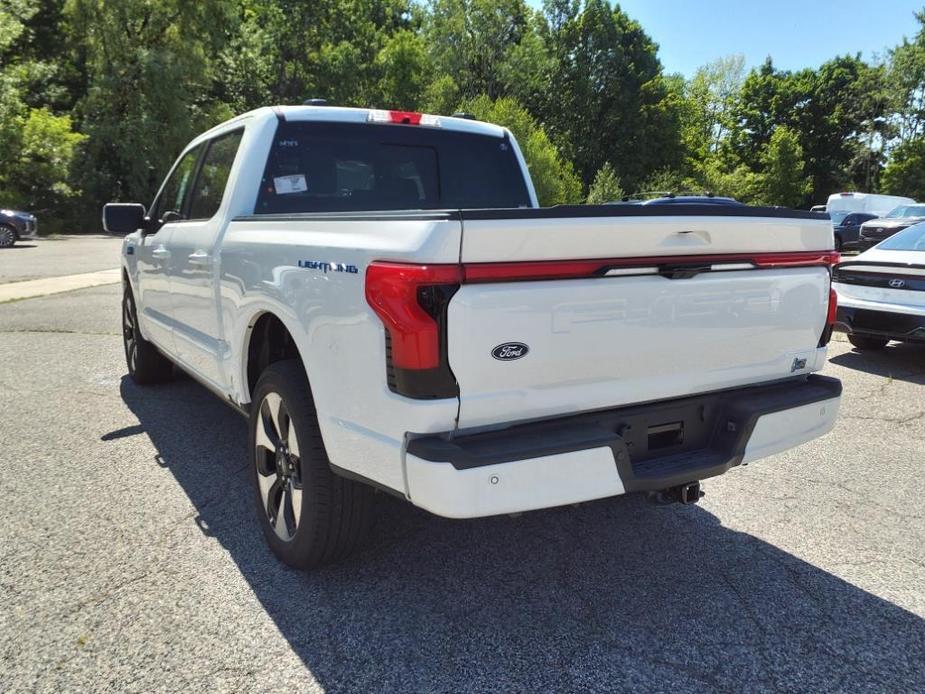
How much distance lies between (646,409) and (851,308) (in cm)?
565

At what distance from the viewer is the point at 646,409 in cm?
264

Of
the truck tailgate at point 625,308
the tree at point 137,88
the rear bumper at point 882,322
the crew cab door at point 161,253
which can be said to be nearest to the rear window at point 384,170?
the crew cab door at point 161,253

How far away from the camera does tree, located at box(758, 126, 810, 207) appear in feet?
162

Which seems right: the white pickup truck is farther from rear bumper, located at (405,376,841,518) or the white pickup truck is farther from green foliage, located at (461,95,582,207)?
green foliage, located at (461,95,582,207)

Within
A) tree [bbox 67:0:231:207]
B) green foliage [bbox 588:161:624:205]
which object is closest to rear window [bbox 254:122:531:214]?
green foliage [bbox 588:161:624:205]

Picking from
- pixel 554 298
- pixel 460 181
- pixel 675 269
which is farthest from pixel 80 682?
pixel 460 181

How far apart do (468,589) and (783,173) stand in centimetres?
5323

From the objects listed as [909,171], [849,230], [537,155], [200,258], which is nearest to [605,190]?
[537,155]

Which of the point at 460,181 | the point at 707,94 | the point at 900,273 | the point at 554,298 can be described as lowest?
the point at 900,273

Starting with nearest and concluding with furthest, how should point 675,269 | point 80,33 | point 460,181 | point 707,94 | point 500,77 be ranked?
point 675,269 → point 460,181 → point 80,33 → point 500,77 → point 707,94

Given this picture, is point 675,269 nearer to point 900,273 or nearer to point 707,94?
point 900,273

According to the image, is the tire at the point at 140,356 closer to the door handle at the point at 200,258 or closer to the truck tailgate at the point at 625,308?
the door handle at the point at 200,258

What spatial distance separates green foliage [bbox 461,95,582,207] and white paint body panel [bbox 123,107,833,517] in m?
24.2

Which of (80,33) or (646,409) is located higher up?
(80,33)
